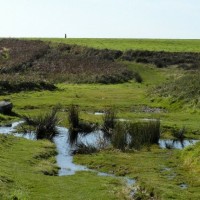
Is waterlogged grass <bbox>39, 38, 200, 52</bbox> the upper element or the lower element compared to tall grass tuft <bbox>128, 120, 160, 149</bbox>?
upper

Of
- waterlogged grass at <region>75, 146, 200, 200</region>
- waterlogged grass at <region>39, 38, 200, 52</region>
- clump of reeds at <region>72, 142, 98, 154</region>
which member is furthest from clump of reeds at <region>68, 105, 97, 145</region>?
waterlogged grass at <region>39, 38, 200, 52</region>

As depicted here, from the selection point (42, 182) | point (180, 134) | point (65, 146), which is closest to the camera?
point (42, 182)

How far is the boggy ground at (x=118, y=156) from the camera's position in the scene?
19422 millimetres

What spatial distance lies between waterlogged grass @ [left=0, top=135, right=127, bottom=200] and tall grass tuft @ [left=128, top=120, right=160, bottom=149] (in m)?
5.41

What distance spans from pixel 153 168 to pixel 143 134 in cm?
604

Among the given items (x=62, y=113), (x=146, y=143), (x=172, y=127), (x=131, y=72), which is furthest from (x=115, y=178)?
(x=131, y=72)

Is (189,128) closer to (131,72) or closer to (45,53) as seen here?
(131,72)

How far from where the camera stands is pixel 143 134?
2981 centimetres

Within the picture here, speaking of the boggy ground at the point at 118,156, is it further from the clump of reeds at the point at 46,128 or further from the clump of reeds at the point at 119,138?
the clump of reeds at the point at 46,128

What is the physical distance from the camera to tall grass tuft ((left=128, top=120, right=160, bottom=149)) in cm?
2899

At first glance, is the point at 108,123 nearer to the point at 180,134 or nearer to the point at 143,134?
the point at 143,134

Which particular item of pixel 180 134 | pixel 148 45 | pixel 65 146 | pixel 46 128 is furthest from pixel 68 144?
pixel 148 45

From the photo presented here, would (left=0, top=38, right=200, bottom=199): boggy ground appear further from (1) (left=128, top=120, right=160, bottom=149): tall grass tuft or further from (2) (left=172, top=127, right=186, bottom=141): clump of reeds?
(1) (left=128, top=120, right=160, bottom=149): tall grass tuft

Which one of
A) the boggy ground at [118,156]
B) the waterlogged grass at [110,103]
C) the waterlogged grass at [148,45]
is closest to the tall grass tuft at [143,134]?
the boggy ground at [118,156]
